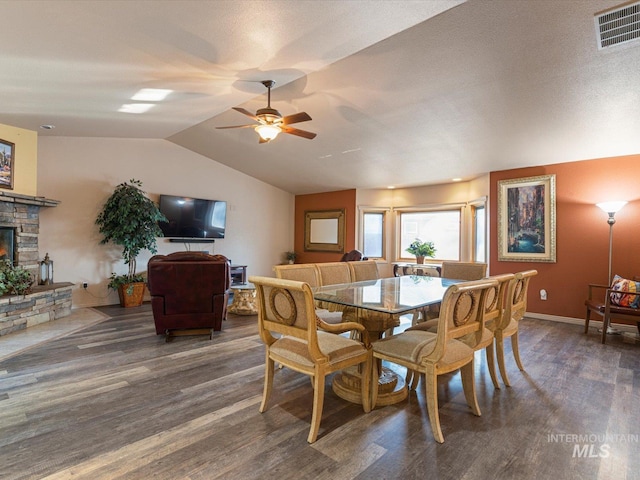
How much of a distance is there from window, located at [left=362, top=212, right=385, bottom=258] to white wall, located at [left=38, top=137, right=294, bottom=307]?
2931 mm

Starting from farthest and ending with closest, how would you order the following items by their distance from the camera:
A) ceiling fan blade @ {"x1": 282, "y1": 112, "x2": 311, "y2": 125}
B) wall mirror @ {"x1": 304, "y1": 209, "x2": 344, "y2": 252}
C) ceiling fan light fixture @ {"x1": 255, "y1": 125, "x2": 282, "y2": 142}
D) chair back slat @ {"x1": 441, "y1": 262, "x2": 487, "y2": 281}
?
wall mirror @ {"x1": 304, "y1": 209, "x2": 344, "y2": 252} < chair back slat @ {"x1": 441, "y1": 262, "x2": 487, "y2": 281} < ceiling fan light fixture @ {"x1": 255, "y1": 125, "x2": 282, "y2": 142} < ceiling fan blade @ {"x1": 282, "y1": 112, "x2": 311, "y2": 125}

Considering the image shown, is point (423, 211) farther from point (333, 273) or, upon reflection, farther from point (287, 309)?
point (287, 309)

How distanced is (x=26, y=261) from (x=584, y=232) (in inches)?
315

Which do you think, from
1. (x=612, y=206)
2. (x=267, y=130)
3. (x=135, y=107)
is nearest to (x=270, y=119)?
(x=267, y=130)

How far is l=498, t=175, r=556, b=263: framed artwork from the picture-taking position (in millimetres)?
4930

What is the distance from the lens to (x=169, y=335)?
3855 mm

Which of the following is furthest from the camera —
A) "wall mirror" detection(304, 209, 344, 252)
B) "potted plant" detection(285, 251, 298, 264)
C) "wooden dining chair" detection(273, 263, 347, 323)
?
"potted plant" detection(285, 251, 298, 264)

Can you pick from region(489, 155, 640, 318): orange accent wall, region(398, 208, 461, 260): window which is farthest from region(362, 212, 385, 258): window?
region(489, 155, 640, 318): orange accent wall

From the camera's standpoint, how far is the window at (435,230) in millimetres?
6762

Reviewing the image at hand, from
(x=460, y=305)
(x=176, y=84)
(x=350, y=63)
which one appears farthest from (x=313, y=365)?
(x=176, y=84)

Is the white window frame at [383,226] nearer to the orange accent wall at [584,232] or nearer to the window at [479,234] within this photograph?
the window at [479,234]

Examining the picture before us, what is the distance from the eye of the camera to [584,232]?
4676 mm

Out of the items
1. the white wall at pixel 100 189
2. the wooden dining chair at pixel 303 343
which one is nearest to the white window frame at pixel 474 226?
the wooden dining chair at pixel 303 343

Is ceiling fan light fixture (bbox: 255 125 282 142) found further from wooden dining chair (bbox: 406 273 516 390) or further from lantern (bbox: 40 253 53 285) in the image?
lantern (bbox: 40 253 53 285)
